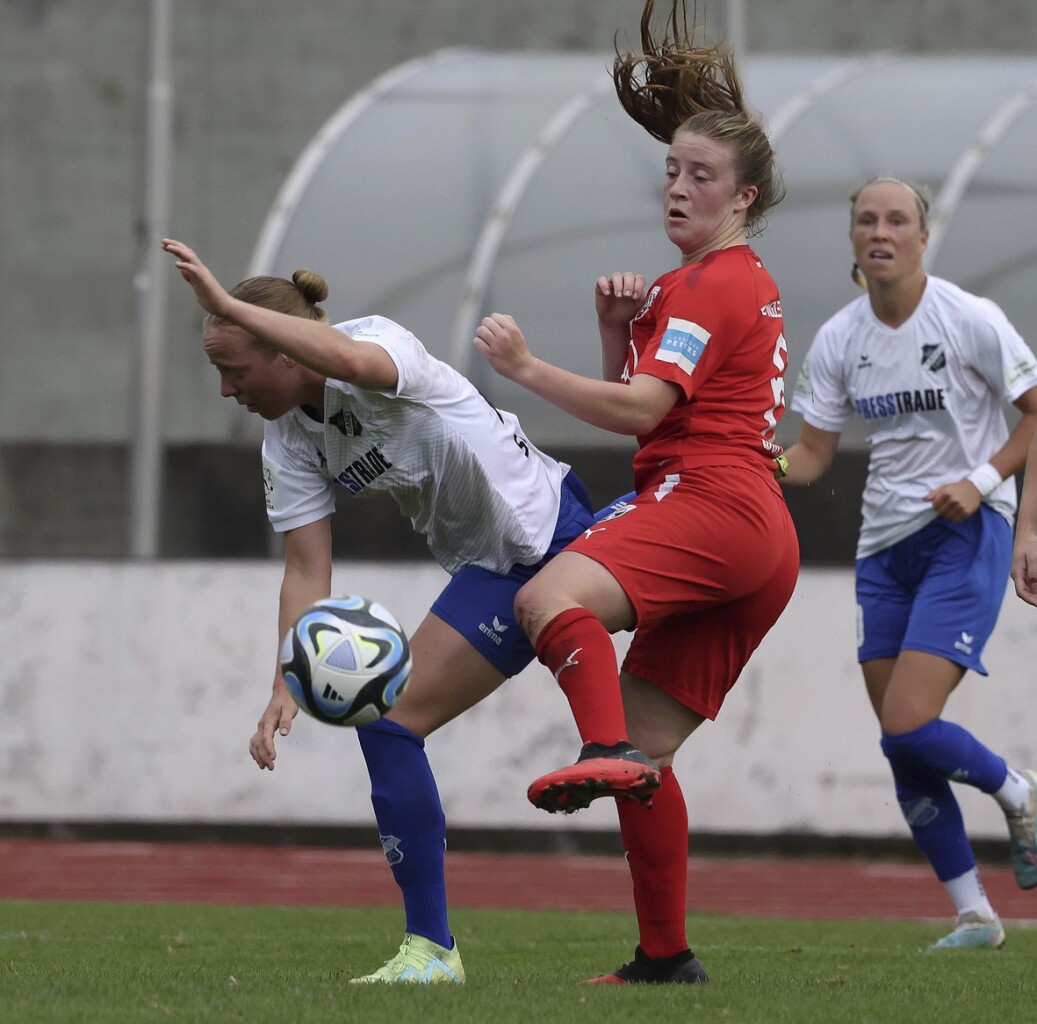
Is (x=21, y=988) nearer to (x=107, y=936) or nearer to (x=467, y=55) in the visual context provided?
(x=107, y=936)

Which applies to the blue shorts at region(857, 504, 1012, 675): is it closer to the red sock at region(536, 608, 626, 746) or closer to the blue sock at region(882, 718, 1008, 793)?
the blue sock at region(882, 718, 1008, 793)

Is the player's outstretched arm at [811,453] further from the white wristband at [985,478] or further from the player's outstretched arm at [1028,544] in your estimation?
the player's outstretched arm at [1028,544]

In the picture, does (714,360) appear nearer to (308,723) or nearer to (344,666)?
(344,666)

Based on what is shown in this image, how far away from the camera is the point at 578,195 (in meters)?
13.1

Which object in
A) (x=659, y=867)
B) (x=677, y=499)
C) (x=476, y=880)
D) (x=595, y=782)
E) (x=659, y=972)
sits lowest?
(x=476, y=880)

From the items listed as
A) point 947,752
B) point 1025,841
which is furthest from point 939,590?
point 1025,841

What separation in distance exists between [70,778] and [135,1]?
13412 millimetres

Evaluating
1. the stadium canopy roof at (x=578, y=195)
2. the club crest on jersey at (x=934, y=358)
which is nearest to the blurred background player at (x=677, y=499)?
the club crest on jersey at (x=934, y=358)

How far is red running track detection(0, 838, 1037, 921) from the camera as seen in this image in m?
8.53

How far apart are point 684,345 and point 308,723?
19.8 feet

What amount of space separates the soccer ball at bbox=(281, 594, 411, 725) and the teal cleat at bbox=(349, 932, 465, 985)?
0.67 meters

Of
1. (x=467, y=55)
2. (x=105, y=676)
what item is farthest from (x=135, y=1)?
(x=105, y=676)

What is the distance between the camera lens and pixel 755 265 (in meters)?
4.80

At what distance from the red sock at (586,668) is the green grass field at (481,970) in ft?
2.03
